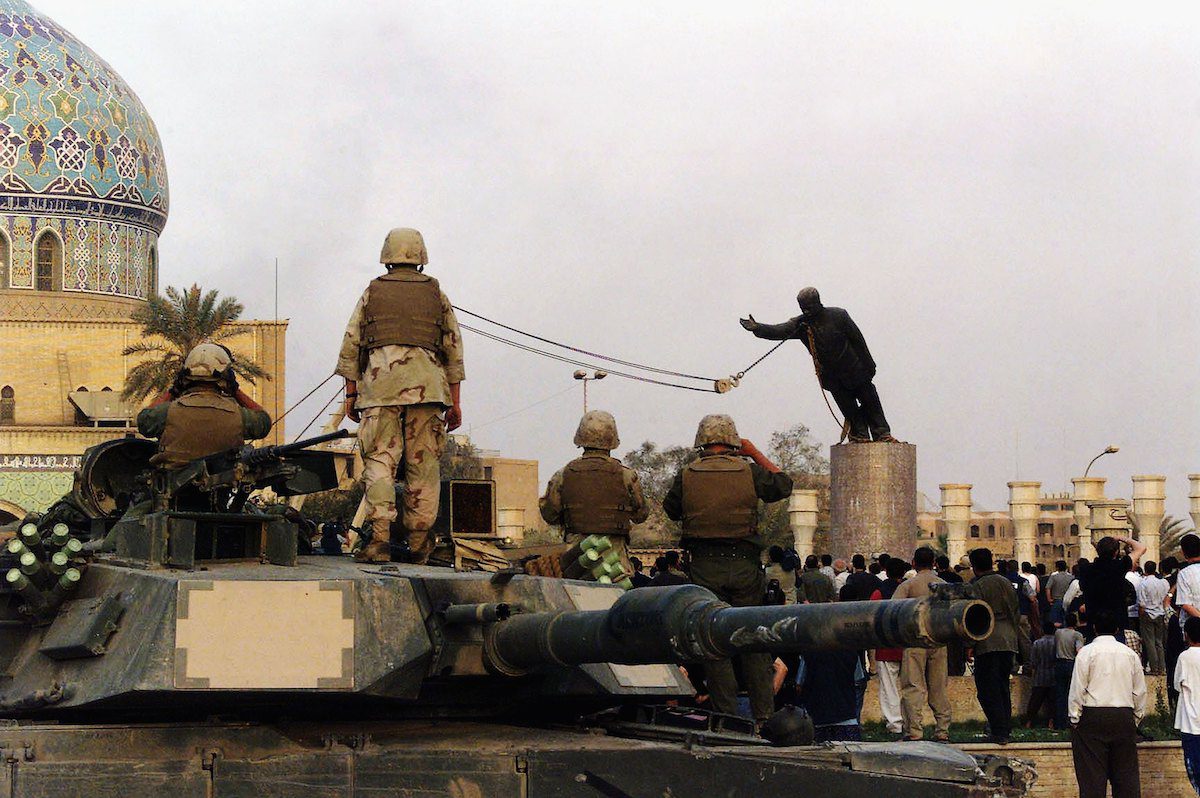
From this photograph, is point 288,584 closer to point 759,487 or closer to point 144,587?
point 144,587

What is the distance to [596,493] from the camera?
12.9m

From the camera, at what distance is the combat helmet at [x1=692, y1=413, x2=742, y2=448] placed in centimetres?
1270

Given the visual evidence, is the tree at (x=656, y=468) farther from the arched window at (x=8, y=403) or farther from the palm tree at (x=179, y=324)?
the arched window at (x=8, y=403)

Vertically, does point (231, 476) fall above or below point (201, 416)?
below

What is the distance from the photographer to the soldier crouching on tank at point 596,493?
12.9 meters

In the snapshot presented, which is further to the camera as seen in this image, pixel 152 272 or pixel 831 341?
pixel 152 272

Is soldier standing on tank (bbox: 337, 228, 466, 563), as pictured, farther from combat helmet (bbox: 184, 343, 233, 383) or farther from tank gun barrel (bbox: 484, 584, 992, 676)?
tank gun barrel (bbox: 484, 584, 992, 676)

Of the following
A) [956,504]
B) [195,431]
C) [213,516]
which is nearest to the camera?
[213,516]

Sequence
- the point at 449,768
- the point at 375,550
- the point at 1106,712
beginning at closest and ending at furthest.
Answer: the point at 449,768, the point at 375,550, the point at 1106,712

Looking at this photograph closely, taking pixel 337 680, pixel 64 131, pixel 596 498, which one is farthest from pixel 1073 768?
pixel 64 131

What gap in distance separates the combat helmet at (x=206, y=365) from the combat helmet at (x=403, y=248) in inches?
38.9

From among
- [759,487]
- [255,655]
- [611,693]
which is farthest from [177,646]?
[759,487]

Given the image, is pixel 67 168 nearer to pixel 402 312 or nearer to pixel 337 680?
pixel 402 312

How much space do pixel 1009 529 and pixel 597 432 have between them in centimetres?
8209
